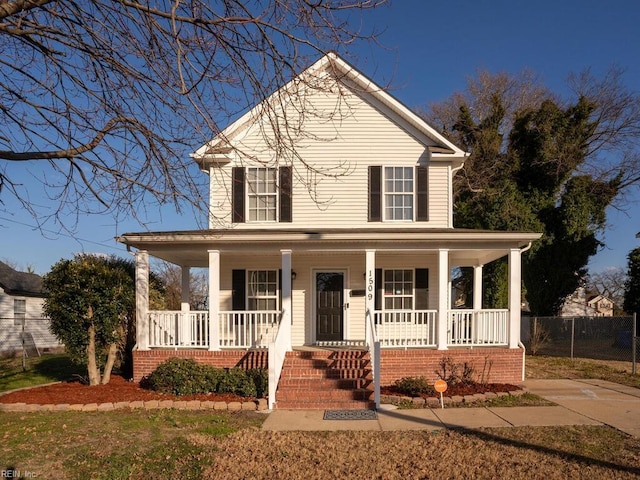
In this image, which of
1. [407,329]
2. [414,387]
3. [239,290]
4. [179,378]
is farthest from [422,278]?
[179,378]

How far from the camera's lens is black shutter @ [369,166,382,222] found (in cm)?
1320

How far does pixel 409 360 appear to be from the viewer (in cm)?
1108

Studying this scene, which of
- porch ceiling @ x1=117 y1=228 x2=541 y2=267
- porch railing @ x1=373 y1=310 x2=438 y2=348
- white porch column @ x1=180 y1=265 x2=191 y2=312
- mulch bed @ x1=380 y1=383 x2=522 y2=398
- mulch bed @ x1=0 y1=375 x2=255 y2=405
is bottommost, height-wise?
mulch bed @ x1=0 y1=375 x2=255 y2=405

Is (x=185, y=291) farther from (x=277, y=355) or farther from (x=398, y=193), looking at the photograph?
(x=398, y=193)

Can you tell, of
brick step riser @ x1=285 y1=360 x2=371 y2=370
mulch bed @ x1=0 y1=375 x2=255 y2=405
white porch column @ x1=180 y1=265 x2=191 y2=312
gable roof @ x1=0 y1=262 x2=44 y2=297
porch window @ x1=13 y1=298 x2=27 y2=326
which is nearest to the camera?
mulch bed @ x1=0 y1=375 x2=255 y2=405

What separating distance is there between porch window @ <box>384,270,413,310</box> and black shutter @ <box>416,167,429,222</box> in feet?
5.06

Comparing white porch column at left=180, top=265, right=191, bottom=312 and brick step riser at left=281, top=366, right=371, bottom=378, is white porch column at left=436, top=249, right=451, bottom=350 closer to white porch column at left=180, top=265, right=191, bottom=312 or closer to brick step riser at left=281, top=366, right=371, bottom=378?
brick step riser at left=281, top=366, right=371, bottom=378

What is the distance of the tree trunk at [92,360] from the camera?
35.1ft

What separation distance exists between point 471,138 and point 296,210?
1534 centimetres

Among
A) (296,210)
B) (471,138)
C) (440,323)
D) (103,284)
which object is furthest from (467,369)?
(471,138)

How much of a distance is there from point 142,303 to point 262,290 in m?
3.37

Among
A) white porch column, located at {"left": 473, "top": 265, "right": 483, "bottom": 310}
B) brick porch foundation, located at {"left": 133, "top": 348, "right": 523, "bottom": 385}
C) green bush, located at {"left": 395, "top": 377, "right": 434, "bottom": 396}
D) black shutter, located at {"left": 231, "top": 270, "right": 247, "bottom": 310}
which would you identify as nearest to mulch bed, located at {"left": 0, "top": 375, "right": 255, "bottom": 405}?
brick porch foundation, located at {"left": 133, "top": 348, "right": 523, "bottom": 385}

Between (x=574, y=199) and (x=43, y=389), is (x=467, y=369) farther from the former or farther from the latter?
(x=574, y=199)

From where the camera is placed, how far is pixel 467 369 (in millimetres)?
10922
